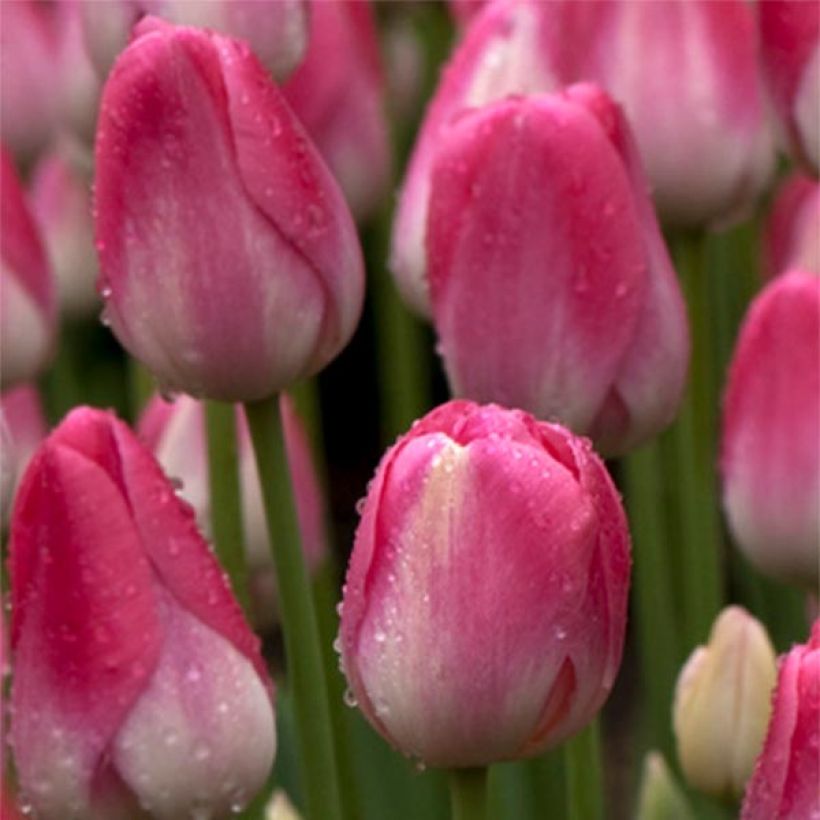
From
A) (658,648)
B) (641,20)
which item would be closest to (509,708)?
(641,20)

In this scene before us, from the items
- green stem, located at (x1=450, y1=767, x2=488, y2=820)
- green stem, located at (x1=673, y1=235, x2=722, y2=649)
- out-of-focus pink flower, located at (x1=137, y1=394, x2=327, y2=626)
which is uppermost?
green stem, located at (x1=450, y1=767, x2=488, y2=820)

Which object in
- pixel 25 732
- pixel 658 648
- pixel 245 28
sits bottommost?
pixel 658 648

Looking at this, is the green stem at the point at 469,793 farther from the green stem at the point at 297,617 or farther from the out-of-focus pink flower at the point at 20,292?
the out-of-focus pink flower at the point at 20,292

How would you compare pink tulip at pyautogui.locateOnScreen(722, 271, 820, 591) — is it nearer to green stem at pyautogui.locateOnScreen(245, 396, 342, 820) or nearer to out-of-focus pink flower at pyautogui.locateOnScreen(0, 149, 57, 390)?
green stem at pyautogui.locateOnScreen(245, 396, 342, 820)

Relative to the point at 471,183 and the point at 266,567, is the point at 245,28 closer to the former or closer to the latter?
the point at 471,183

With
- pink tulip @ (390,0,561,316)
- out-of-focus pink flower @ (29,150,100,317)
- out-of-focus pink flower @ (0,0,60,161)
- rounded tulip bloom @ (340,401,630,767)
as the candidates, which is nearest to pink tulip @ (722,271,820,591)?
pink tulip @ (390,0,561,316)
